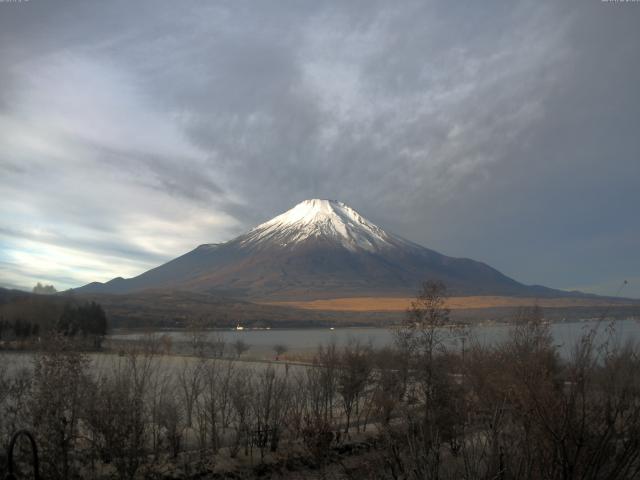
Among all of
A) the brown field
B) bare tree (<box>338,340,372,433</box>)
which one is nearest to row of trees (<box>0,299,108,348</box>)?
bare tree (<box>338,340,372,433</box>)

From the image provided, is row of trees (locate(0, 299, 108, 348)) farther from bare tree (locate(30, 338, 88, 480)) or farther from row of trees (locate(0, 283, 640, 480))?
bare tree (locate(30, 338, 88, 480))

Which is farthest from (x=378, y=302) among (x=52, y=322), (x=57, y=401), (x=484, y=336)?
(x=57, y=401)

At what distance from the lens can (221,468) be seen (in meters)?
15.1

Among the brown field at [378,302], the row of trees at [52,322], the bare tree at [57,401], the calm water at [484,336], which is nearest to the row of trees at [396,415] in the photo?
the bare tree at [57,401]

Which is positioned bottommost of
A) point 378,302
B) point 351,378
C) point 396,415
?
point 396,415

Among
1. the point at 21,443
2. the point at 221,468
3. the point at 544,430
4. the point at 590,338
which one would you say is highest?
the point at 590,338

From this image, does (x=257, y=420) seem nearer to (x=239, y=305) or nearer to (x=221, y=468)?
(x=221, y=468)

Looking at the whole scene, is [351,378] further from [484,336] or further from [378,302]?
[378,302]

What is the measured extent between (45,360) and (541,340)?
14.5 m

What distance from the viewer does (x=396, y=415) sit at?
21719 millimetres

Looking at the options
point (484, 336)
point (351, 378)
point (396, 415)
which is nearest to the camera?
point (396, 415)

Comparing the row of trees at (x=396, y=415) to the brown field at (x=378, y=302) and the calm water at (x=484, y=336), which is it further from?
the brown field at (x=378, y=302)

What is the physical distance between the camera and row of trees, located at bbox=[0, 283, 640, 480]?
512 centimetres

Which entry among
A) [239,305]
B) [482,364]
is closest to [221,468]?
[482,364]
